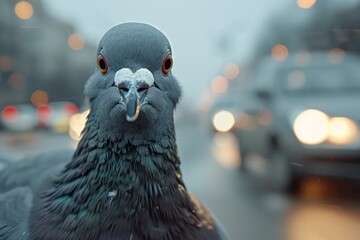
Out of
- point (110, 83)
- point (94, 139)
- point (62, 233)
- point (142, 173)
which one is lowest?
point (62, 233)

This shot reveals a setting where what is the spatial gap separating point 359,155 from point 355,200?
1.80m

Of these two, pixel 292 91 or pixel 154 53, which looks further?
pixel 292 91

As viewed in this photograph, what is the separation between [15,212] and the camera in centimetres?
224

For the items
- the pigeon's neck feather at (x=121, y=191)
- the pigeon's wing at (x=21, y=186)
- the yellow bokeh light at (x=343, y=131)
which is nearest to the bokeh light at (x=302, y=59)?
the yellow bokeh light at (x=343, y=131)

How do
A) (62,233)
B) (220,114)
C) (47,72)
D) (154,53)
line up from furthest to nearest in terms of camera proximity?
(220,114)
(47,72)
(154,53)
(62,233)

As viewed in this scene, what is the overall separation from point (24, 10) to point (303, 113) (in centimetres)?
357

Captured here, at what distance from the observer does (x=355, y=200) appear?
2.34 metres

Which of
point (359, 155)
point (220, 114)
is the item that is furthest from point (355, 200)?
point (220, 114)

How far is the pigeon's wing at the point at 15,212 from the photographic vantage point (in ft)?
6.88

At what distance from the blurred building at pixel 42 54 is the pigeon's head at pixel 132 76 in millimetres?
770

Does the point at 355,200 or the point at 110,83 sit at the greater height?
the point at 110,83

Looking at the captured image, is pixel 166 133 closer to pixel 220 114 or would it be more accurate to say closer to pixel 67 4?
pixel 67 4

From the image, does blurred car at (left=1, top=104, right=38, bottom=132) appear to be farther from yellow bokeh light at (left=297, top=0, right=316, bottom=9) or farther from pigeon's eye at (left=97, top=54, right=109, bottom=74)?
pigeon's eye at (left=97, top=54, right=109, bottom=74)

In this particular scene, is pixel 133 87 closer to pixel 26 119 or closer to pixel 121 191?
pixel 121 191
